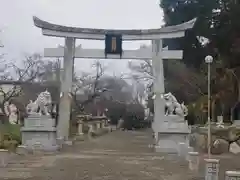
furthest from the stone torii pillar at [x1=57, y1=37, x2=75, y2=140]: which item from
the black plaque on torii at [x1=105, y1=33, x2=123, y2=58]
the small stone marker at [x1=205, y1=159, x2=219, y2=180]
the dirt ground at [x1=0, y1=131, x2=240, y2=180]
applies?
the small stone marker at [x1=205, y1=159, x2=219, y2=180]

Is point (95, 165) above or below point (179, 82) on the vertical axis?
below

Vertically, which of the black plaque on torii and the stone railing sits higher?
the black plaque on torii

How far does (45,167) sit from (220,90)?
19.1m

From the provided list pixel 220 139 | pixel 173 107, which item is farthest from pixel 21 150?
pixel 220 139

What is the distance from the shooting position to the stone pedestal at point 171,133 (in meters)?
21.9

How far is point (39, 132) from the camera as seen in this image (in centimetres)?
2214

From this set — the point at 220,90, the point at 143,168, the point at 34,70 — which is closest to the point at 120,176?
the point at 143,168

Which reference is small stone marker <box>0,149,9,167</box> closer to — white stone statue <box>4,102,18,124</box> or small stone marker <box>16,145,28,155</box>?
small stone marker <box>16,145,28,155</box>

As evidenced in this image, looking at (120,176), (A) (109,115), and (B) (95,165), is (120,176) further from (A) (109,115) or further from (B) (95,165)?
(A) (109,115)

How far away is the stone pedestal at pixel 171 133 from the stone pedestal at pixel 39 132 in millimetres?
5241

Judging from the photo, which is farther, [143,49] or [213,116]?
[213,116]

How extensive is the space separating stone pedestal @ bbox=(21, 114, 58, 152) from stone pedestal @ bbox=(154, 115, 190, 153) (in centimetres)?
524

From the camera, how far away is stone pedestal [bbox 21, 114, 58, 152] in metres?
22.0

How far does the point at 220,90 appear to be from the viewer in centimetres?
3123
